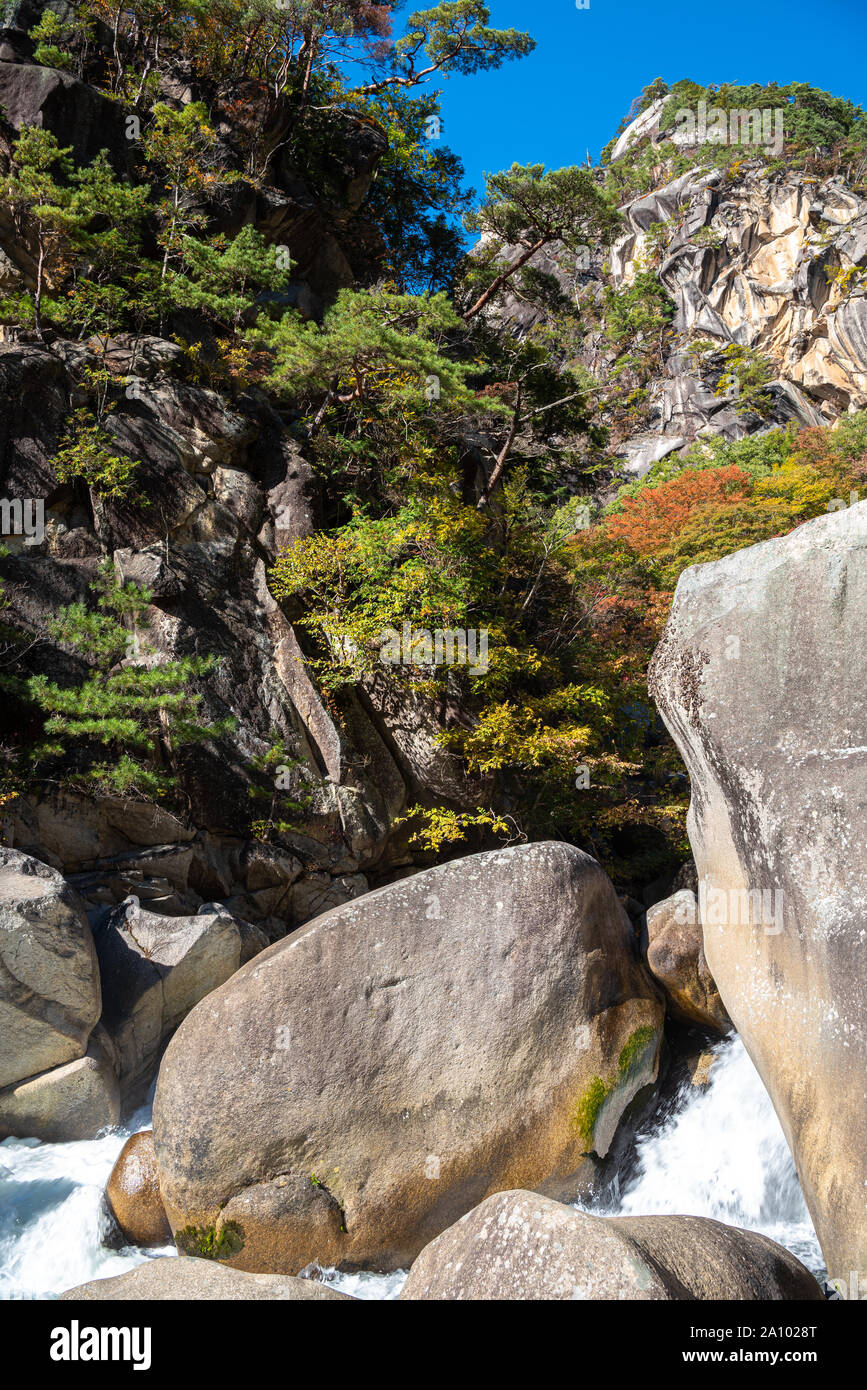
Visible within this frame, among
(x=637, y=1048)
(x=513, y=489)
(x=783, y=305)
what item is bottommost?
(x=637, y=1048)

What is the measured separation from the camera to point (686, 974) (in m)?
6.88

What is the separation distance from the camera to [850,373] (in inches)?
1348

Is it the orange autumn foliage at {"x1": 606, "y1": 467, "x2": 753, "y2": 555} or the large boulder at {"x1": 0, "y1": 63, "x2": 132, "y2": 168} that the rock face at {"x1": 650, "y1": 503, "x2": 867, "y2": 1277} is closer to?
the orange autumn foliage at {"x1": 606, "y1": 467, "x2": 753, "y2": 555}

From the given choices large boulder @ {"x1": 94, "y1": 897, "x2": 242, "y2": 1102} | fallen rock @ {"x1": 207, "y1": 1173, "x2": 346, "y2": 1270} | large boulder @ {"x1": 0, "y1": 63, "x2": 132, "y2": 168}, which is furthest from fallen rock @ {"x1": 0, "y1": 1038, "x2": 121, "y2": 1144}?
large boulder @ {"x1": 0, "y1": 63, "x2": 132, "y2": 168}

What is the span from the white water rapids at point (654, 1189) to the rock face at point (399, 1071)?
54 cm

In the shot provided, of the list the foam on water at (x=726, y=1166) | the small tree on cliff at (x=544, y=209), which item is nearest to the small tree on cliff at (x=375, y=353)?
the small tree on cliff at (x=544, y=209)

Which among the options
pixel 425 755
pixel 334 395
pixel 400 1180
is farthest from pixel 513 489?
pixel 400 1180

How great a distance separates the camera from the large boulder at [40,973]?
6.55 metres

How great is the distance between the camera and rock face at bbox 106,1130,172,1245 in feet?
19.5

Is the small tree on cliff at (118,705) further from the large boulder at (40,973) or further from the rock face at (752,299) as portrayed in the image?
the rock face at (752,299)

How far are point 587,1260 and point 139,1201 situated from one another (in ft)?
13.2

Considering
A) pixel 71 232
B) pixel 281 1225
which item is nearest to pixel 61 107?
pixel 71 232
